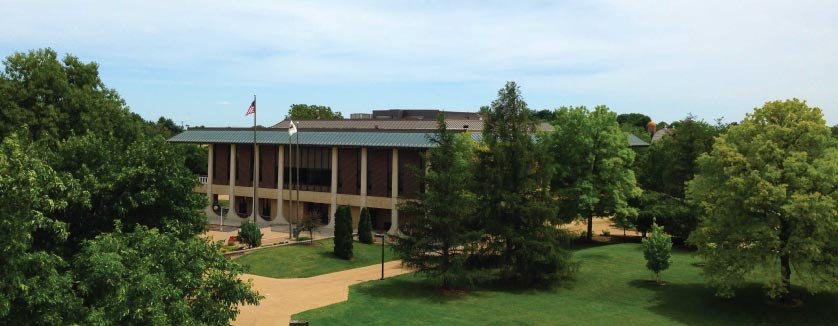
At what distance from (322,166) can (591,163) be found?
91.3 ft

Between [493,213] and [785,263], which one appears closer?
[785,263]

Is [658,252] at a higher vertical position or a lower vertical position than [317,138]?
lower

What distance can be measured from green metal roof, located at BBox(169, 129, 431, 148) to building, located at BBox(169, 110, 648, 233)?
3.6 inches

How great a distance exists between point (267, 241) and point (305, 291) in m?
18.9

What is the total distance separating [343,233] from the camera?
44344 mm

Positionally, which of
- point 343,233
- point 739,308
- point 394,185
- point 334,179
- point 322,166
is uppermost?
point 322,166

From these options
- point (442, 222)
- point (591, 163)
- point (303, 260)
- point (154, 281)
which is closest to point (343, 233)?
point (303, 260)

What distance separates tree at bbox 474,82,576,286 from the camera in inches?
1374

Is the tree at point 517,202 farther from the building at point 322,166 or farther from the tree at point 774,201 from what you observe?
the building at point 322,166

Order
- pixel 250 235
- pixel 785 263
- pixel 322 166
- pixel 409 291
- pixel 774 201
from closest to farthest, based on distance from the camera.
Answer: pixel 774 201
pixel 785 263
pixel 409 291
pixel 250 235
pixel 322 166

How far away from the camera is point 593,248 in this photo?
159 feet

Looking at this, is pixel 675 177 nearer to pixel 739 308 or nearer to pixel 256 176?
pixel 739 308

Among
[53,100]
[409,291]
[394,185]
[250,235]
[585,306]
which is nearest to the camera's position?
[585,306]

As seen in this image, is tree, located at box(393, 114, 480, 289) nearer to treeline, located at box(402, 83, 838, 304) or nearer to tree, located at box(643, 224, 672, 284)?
treeline, located at box(402, 83, 838, 304)
